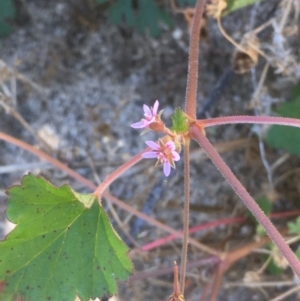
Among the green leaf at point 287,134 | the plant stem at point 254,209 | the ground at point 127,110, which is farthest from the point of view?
the ground at point 127,110

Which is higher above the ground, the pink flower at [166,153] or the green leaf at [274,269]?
the pink flower at [166,153]

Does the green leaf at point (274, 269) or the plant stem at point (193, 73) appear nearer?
the plant stem at point (193, 73)

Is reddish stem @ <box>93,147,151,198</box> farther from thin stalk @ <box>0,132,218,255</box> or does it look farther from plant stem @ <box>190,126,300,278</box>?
thin stalk @ <box>0,132,218,255</box>

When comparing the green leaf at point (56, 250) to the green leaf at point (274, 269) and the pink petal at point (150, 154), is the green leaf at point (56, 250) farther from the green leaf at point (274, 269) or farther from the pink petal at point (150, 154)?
the green leaf at point (274, 269)

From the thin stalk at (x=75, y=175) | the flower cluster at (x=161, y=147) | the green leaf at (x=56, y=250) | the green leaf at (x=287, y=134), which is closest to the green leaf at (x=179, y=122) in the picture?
the flower cluster at (x=161, y=147)

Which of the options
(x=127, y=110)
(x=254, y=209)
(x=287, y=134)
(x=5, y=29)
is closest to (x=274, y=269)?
(x=287, y=134)

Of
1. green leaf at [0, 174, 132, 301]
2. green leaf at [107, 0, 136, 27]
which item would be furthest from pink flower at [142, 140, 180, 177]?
green leaf at [107, 0, 136, 27]

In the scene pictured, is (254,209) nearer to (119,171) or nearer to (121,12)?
(119,171)
